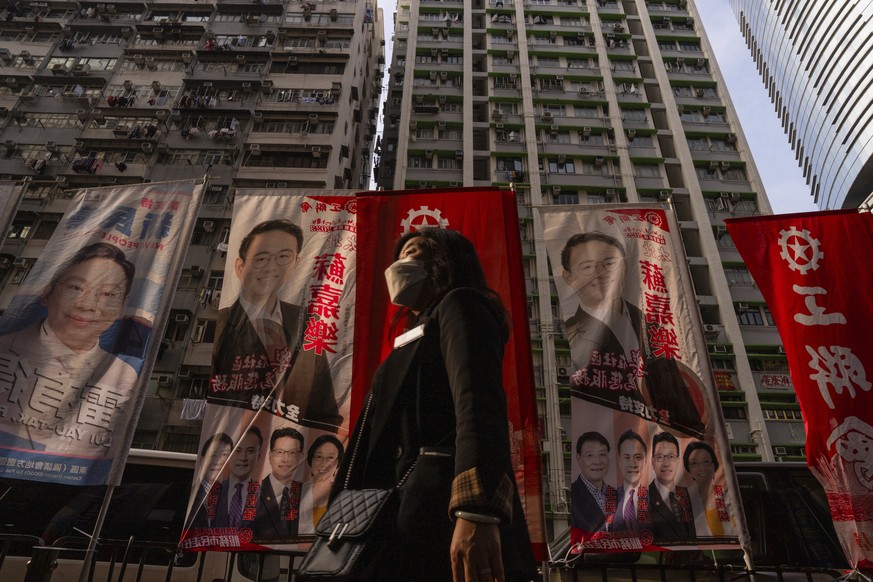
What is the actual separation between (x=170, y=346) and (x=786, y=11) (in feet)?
200

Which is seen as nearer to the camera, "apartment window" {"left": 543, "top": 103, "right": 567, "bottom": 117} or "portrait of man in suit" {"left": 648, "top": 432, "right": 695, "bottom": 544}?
"portrait of man in suit" {"left": 648, "top": 432, "right": 695, "bottom": 544}

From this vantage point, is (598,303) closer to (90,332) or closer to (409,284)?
(409,284)

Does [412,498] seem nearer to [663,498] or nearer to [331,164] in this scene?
[663,498]

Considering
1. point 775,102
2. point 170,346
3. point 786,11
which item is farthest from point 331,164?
point 775,102

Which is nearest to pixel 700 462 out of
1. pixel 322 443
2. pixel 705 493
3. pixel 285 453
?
pixel 705 493

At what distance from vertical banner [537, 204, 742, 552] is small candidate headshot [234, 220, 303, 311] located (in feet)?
10.0

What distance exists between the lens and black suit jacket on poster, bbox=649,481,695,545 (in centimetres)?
518

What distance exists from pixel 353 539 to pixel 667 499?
427 cm

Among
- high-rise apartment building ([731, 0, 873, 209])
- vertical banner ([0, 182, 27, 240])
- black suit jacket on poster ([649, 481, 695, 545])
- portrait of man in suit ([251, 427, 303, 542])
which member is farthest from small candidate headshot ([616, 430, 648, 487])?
high-rise apartment building ([731, 0, 873, 209])

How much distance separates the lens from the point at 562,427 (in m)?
23.3

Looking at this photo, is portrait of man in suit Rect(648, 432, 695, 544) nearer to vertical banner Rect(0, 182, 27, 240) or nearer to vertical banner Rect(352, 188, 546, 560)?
vertical banner Rect(352, 188, 546, 560)

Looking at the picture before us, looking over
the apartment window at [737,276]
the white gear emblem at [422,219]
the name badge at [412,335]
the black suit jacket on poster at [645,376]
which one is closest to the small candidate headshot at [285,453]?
the white gear emblem at [422,219]

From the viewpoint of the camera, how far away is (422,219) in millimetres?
6641

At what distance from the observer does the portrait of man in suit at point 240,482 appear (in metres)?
5.34
